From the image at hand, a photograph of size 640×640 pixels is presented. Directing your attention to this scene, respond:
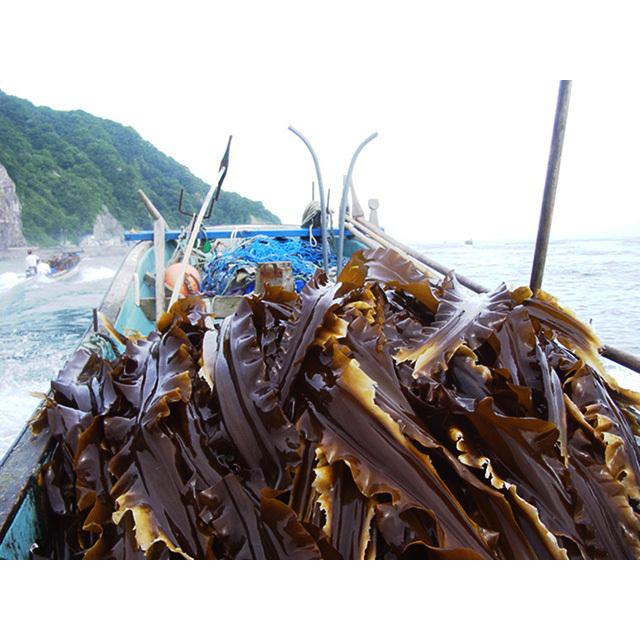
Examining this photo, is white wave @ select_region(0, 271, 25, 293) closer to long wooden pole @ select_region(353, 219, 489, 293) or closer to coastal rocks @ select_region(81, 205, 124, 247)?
coastal rocks @ select_region(81, 205, 124, 247)

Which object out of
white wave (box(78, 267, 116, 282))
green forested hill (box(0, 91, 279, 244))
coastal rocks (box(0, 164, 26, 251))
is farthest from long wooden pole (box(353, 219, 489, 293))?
coastal rocks (box(0, 164, 26, 251))

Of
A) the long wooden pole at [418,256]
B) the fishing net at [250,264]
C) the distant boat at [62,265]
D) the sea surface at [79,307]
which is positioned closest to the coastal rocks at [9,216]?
the sea surface at [79,307]

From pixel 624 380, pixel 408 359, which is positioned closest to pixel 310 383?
pixel 408 359

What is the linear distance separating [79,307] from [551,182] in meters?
15.5

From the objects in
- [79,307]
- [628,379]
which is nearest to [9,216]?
[79,307]

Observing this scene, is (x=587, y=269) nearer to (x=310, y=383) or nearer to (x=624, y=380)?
(x=624, y=380)

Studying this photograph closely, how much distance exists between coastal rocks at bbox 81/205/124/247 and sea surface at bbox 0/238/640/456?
6.50 m

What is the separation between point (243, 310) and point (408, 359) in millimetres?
392

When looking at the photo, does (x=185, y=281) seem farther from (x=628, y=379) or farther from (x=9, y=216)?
(x=9, y=216)

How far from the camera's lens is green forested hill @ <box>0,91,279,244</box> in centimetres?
2702

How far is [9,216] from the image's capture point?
2909cm

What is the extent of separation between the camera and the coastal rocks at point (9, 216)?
28125 mm
